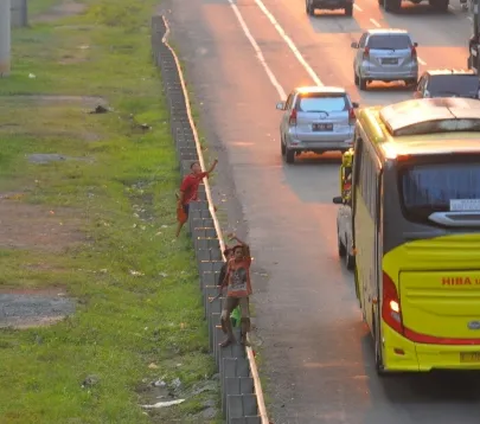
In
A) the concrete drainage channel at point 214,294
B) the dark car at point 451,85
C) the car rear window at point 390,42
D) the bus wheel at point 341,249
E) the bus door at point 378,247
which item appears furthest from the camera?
the car rear window at point 390,42

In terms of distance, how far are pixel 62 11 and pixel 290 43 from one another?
1872 centimetres

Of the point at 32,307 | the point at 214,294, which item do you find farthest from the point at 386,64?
the point at 214,294

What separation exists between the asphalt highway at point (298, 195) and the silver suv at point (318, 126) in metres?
0.44

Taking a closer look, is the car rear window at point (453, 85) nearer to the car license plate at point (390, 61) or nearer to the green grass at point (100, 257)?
the green grass at point (100, 257)

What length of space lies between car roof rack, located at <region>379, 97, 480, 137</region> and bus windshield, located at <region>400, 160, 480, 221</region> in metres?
0.83

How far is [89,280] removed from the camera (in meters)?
23.3

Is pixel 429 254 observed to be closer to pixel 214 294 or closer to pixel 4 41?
pixel 214 294

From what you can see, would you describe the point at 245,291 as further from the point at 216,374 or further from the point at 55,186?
the point at 55,186

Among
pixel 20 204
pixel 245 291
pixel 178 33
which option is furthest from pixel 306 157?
pixel 178 33

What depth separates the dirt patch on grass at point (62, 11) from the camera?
234ft

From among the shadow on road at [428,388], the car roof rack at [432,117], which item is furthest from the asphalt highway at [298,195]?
the car roof rack at [432,117]

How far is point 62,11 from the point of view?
75.0 meters

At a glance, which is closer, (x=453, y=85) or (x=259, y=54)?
(x=453, y=85)

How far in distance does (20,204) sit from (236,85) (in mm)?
19732
